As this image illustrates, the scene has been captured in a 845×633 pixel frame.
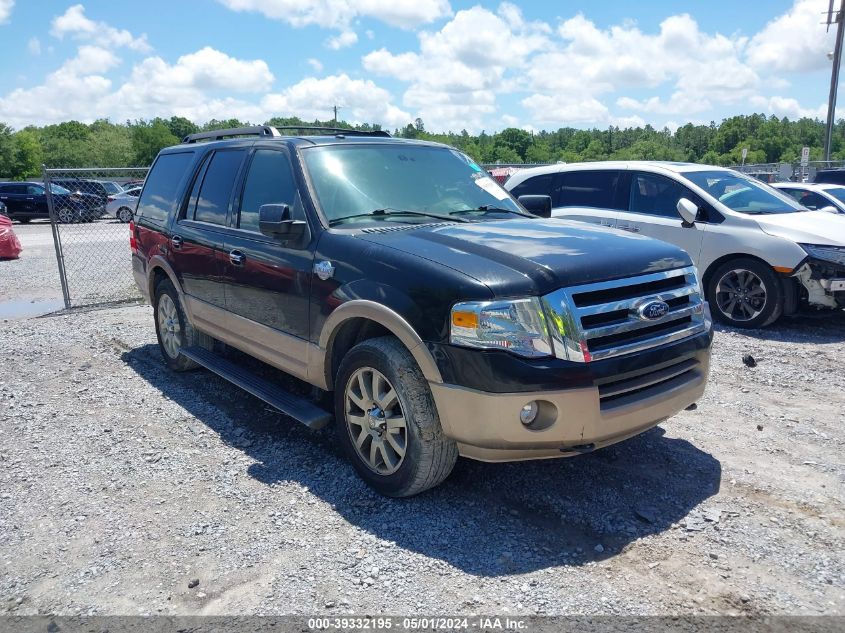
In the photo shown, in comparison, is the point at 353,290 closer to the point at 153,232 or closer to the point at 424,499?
the point at 424,499

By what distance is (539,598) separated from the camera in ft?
9.60

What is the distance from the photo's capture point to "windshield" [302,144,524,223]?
14.2 feet

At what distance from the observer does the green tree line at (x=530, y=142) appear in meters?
77.8

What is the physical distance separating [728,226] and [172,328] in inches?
240

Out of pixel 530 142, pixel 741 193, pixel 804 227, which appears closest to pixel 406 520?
pixel 804 227

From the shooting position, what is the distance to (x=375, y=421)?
3.73 metres

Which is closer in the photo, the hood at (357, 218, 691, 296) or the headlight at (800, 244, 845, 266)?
the hood at (357, 218, 691, 296)

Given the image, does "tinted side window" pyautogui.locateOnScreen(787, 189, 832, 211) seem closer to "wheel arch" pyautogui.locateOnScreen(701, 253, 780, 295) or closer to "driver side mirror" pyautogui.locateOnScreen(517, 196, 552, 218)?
"wheel arch" pyautogui.locateOnScreen(701, 253, 780, 295)

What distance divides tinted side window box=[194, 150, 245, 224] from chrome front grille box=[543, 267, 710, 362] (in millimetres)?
2953

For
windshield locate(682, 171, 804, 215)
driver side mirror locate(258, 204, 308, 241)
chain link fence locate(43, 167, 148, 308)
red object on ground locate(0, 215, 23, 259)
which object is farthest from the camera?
red object on ground locate(0, 215, 23, 259)

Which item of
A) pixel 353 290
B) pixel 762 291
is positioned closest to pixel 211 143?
pixel 353 290

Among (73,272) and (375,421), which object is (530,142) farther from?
(375,421)

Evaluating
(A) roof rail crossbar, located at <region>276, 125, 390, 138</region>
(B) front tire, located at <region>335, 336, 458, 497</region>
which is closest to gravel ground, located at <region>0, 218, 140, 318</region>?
(A) roof rail crossbar, located at <region>276, 125, 390, 138</region>

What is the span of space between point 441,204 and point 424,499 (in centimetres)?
196
